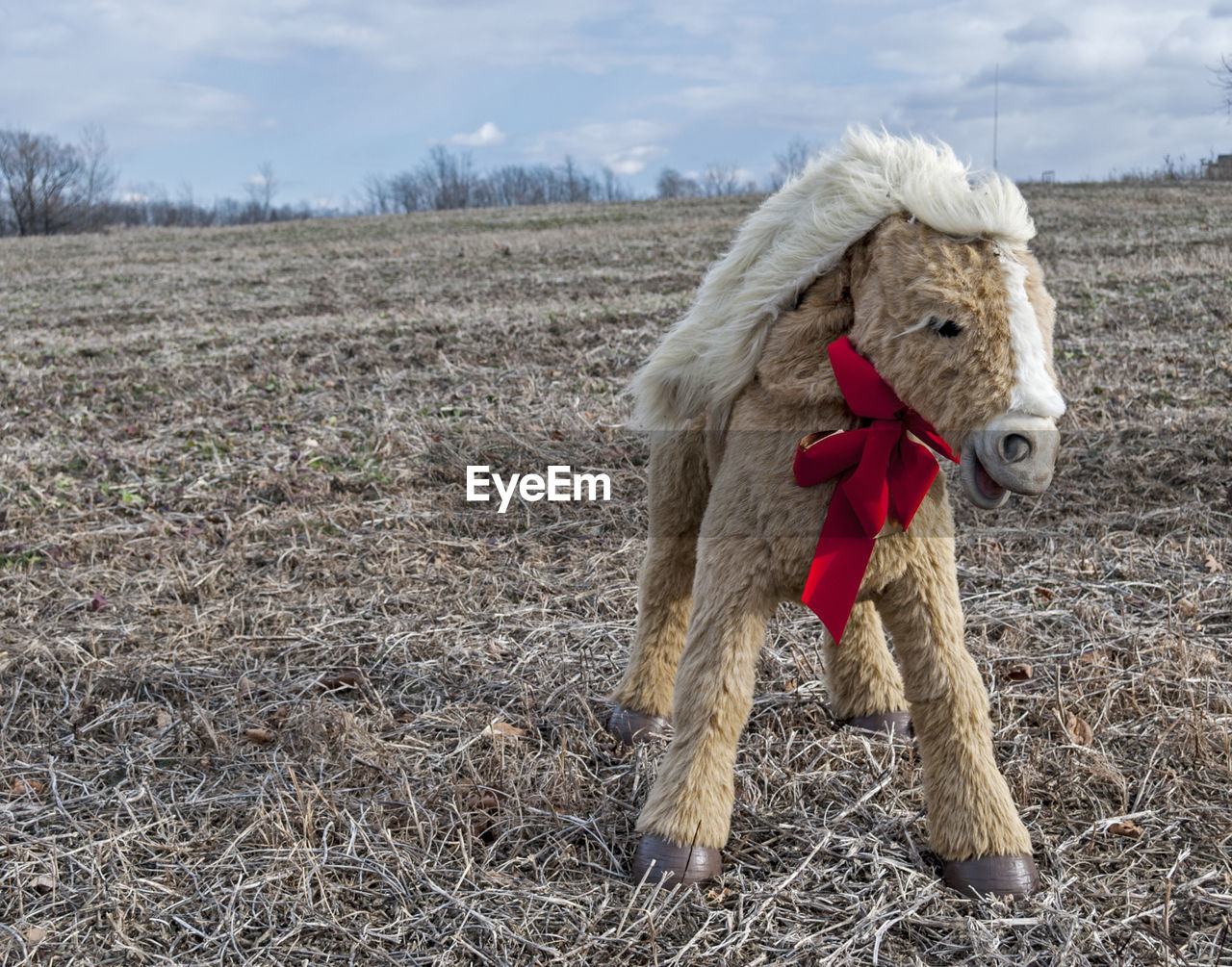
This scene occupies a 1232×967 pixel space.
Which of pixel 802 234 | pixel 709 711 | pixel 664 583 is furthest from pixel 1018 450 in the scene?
pixel 664 583

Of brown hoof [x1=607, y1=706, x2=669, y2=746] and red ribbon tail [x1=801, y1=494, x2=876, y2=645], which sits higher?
red ribbon tail [x1=801, y1=494, x2=876, y2=645]

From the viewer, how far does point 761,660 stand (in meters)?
3.50

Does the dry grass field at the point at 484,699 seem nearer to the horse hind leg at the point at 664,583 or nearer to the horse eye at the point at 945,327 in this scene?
the horse hind leg at the point at 664,583

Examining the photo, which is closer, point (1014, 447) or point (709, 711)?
point (1014, 447)

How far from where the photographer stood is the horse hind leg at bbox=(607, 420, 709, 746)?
107 inches

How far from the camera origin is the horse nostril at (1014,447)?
1.92m

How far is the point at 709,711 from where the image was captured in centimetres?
230

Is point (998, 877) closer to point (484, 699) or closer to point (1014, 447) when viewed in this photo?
point (1014, 447)

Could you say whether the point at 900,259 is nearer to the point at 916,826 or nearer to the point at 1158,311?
the point at 916,826

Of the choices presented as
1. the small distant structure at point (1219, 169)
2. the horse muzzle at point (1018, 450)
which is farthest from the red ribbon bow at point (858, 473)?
the small distant structure at point (1219, 169)

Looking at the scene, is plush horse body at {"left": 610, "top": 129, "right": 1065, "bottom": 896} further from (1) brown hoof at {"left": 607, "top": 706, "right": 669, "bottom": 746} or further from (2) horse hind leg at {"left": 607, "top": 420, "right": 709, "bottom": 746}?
(1) brown hoof at {"left": 607, "top": 706, "right": 669, "bottom": 746}

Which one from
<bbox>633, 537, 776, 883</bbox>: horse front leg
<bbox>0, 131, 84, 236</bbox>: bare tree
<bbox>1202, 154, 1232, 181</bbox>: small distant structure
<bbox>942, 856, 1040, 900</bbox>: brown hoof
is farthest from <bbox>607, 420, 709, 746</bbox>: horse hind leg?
<bbox>0, 131, 84, 236</bbox>: bare tree

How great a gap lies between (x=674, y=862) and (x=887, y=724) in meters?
1.02

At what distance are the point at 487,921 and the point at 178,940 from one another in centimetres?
81
